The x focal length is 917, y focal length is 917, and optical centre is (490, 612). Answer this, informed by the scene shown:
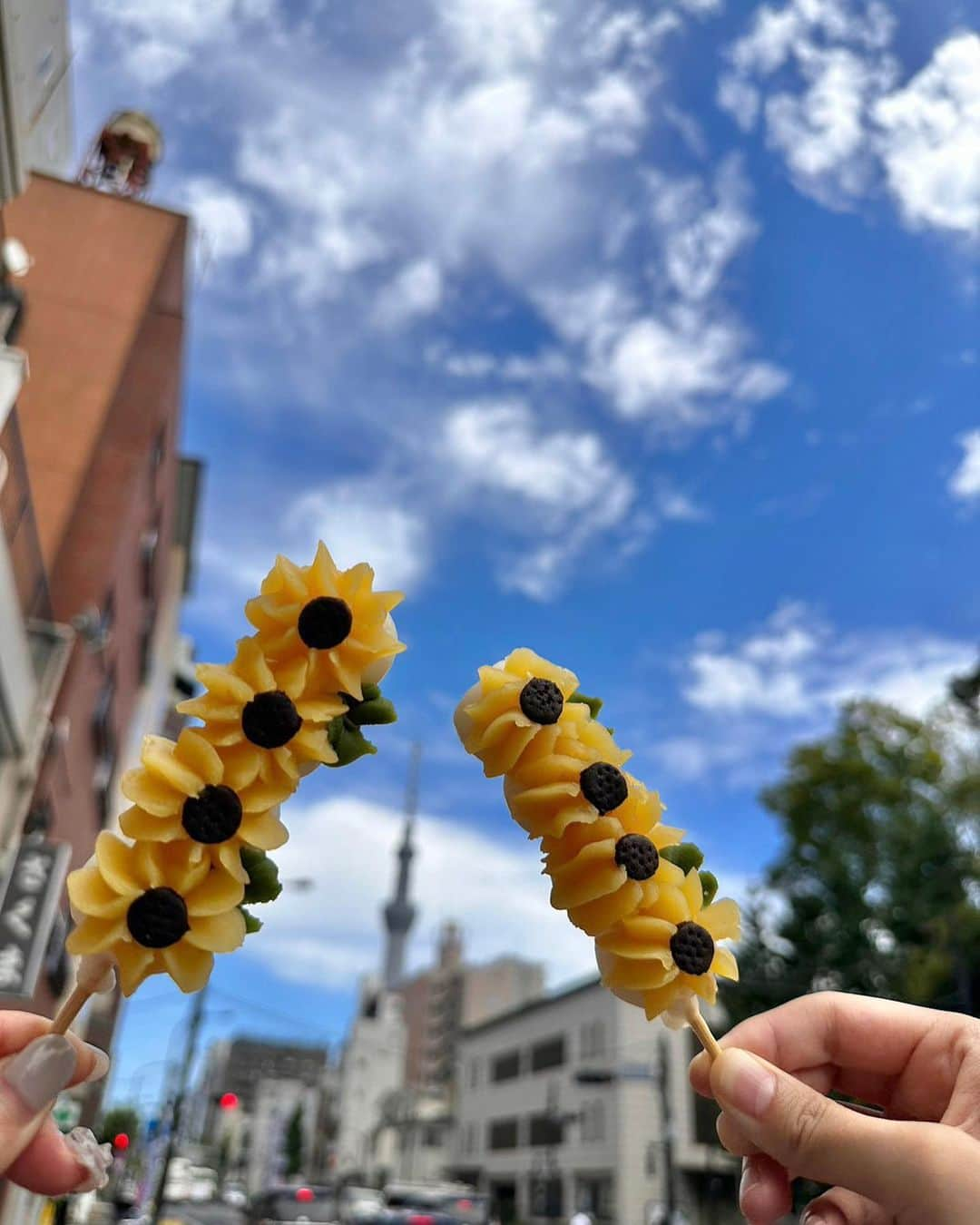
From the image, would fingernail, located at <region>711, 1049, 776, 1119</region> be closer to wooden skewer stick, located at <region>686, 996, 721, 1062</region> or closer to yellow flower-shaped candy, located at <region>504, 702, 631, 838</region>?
wooden skewer stick, located at <region>686, 996, 721, 1062</region>

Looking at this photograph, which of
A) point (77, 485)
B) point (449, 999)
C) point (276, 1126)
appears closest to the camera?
point (77, 485)

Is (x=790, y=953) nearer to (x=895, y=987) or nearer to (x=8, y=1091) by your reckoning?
(x=895, y=987)

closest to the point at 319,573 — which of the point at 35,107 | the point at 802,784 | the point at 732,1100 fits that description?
the point at 732,1100

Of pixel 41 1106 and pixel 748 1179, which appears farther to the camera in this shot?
pixel 748 1179

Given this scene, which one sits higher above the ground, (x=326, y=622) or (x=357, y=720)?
(x=326, y=622)

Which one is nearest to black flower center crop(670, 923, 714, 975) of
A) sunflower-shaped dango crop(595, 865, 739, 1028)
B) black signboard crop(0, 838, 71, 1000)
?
sunflower-shaped dango crop(595, 865, 739, 1028)

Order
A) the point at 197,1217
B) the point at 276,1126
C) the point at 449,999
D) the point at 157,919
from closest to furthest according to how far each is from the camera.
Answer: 1. the point at 157,919
2. the point at 197,1217
3. the point at 449,999
4. the point at 276,1126

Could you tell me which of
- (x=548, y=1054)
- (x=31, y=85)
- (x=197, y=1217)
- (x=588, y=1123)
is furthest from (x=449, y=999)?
(x=31, y=85)

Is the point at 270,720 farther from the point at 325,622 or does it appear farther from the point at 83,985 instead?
the point at 83,985
